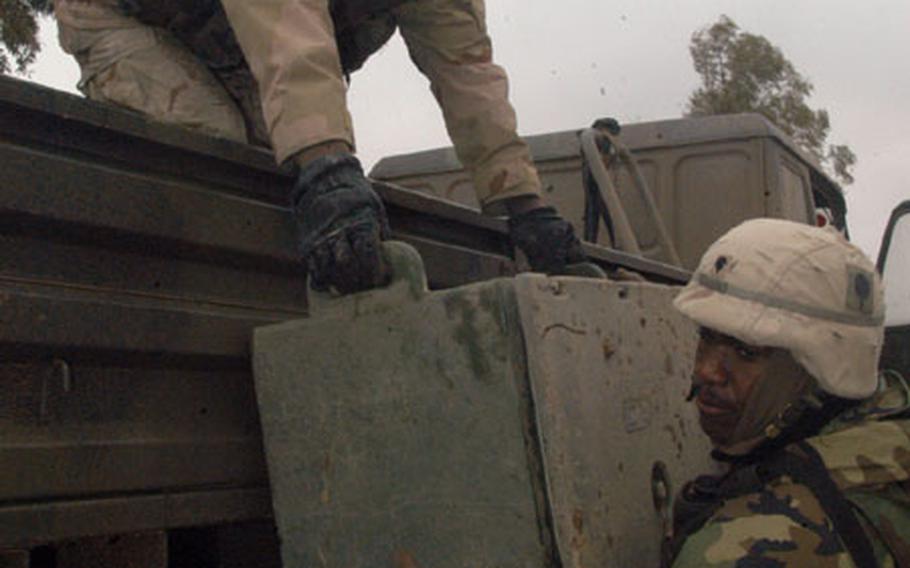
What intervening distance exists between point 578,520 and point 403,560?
0.28m

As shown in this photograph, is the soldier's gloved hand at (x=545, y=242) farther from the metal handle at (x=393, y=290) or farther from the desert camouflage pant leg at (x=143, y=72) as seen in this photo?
the metal handle at (x=393, y=290)

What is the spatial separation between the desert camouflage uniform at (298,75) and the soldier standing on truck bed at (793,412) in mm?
704

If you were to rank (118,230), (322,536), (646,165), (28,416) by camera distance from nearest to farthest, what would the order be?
(28,416)
(118,230)
(322,536)
(646,165)

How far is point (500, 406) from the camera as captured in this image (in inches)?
62.8

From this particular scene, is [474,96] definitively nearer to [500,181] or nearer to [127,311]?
A: [500,181]

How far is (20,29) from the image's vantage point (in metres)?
11.5

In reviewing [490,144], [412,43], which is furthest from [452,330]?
[412,43]

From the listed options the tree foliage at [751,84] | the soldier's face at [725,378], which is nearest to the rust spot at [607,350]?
the soldier's face at [725,378]

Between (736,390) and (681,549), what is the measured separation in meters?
0.25

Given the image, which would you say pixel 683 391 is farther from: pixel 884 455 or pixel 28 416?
pixel 28 416

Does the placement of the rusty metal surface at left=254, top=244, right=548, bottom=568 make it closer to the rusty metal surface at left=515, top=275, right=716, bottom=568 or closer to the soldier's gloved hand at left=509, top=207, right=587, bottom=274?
the rusty metal surface at left=515, top=275, right=716, bottom=568

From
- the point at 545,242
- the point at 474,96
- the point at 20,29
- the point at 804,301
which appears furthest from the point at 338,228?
the point at 20,29

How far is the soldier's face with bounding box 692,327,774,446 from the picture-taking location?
1639 millimetres

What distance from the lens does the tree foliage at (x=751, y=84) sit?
23.2 meters
